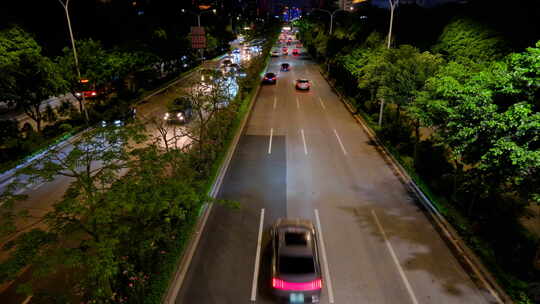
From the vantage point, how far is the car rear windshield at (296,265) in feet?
31.2

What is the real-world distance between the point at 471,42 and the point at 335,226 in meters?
14.5

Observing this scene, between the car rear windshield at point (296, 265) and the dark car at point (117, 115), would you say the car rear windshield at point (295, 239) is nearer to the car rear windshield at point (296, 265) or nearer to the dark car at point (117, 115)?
the car rear windshield at point (296, 265)

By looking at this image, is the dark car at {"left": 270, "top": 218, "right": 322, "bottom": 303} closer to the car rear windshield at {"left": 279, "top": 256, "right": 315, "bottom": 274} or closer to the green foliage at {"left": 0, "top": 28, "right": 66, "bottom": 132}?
the car rear windshield at {"left": 279, "top": 256, "right": 315, "bottom": 274}

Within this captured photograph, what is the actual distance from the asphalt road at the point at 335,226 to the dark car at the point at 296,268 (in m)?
0.89

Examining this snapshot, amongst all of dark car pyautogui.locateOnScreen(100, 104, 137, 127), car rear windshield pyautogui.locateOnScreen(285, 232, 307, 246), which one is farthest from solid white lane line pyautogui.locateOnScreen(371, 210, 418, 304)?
dark car pyautogui.locateOnScreen(100, 104, 137, 127)

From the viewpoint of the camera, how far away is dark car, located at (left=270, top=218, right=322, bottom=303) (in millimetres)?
9266

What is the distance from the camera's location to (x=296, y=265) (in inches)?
380

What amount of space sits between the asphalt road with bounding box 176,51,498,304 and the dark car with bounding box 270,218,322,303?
0.89m

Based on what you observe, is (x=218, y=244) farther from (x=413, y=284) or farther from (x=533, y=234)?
(x=533, y=234)

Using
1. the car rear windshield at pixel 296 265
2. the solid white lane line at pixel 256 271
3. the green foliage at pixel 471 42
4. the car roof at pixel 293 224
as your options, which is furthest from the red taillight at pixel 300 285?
the green foliage at pixel 471 42

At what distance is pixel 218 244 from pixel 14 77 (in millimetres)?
16765

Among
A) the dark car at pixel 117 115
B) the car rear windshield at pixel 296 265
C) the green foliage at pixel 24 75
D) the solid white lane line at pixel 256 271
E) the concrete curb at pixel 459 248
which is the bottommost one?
the solid white lane line at pixel 256 271

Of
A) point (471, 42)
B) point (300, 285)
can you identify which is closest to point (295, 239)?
point (300, 285)

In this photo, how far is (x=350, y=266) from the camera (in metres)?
11.3
